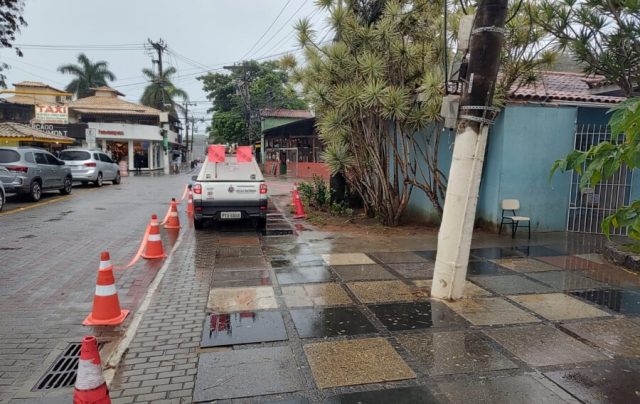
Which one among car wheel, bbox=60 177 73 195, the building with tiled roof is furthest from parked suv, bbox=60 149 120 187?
the building with tiled roof

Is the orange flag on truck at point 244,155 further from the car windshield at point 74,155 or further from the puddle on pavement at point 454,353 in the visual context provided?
the car windshield at point 74,155

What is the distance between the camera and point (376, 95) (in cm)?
914

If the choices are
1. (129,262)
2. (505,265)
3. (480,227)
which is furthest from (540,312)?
(129,262)

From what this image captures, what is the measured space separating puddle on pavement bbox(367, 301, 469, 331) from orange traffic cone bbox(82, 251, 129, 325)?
2.79 meters

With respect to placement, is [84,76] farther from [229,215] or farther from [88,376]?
[88,376]

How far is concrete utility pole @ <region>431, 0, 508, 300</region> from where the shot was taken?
5105 millimetres

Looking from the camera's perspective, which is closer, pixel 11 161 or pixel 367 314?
pixel 367 314

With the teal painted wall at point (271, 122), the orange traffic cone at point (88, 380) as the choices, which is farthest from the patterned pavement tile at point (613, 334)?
the teal painted wall at point (271, 122)

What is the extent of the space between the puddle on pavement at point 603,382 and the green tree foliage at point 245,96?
36.8m

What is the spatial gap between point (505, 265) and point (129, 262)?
6051 mm

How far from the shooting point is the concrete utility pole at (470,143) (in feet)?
16.8

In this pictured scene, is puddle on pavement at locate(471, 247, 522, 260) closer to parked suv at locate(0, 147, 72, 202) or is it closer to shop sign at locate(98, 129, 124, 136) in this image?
parked suv at locate(0, 147, 72, 202)

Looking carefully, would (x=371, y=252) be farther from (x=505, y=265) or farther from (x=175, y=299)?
(x=175, y=299)

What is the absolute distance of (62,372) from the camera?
12.5 ft
